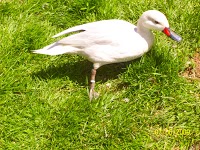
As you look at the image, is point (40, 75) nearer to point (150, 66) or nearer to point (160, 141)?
point (150, 66)

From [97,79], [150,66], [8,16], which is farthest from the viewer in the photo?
[8,16]

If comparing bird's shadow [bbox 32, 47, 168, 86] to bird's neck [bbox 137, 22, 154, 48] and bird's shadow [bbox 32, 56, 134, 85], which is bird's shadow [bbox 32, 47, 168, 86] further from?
bird's neck [bbox 137, 22, 154, 48]

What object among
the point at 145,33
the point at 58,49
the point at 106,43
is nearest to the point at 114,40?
the point at 106,43

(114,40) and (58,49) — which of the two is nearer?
(114,40)

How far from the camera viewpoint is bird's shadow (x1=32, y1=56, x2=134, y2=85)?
11.9 ft

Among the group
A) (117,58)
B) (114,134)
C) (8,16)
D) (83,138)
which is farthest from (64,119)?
(8,16)

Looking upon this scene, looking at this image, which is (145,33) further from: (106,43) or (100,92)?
(100,92)

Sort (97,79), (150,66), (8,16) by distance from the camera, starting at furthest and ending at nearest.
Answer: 1. (8,16)
2. (97,79)
3. (150,66)

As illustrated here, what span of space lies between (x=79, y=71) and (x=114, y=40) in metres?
0.59

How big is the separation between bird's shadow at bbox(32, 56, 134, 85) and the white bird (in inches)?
11.1

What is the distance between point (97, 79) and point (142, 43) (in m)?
0.57

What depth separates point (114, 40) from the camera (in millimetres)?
3244

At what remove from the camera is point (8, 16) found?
408cm

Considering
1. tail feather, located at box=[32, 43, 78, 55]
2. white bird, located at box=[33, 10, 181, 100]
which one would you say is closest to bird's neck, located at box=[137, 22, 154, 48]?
white bird, located at box=[33, 10, 181, 100]
